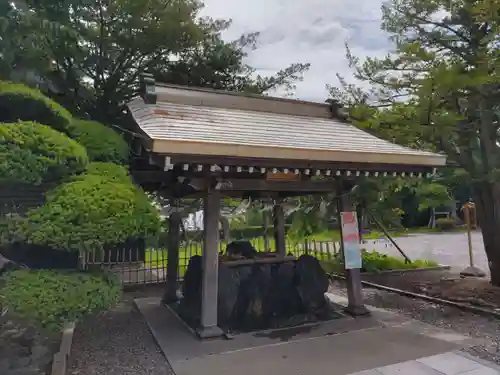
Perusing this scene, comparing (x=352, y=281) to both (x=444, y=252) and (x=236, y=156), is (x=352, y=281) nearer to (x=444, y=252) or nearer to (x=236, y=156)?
(x=236, y=156)

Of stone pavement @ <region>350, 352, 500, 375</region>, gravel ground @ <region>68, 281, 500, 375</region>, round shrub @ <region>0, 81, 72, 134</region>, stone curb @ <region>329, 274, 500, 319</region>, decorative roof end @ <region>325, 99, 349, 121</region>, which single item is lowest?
stone pavement @ <region>350, 352, 500, 375</region>

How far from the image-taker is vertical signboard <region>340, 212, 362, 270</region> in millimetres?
5816

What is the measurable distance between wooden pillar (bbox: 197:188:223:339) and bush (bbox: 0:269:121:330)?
1.62 meters

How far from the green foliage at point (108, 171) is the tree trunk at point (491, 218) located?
21.6 feet

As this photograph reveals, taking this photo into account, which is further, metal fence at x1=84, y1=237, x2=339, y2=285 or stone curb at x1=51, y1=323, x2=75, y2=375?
metal fence at x1=84, y1=237, x2=339, y2=285

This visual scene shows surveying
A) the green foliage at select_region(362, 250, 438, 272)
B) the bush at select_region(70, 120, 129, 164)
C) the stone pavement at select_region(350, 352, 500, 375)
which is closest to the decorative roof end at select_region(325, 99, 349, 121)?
the green foliage at select_region(362, 250, 438, 272)

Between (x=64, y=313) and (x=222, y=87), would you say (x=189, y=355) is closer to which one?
(x=64, y=313)

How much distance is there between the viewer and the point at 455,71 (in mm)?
5613

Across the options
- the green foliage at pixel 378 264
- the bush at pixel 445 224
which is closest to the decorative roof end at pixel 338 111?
the green foliage at pixel 378 264

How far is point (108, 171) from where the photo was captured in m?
3.88

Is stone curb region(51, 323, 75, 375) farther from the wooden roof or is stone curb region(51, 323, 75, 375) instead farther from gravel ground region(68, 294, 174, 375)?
the wooden roof

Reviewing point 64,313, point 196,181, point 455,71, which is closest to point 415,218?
point 455,71

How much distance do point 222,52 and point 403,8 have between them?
16.6ft

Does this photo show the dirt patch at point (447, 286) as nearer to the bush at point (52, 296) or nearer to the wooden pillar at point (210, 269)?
the wooden pillar at point (210, 269)
